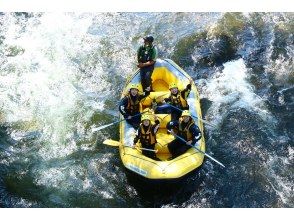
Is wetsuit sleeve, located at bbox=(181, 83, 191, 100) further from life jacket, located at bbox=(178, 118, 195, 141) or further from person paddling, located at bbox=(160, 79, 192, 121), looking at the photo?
life jacket, located at bbox=(178, 118, 195, 141)

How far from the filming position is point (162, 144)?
7.48 meters

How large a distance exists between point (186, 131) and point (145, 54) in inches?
85.4

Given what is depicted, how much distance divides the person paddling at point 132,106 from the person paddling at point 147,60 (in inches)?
29.6

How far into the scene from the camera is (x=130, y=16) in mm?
11789

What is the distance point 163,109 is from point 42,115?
2653 mm

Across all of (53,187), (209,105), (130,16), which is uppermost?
(130,16)

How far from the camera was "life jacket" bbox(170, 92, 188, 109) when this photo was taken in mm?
7910

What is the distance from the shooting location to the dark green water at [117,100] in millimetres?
7516

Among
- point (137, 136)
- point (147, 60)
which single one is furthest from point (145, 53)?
point (137, 136)

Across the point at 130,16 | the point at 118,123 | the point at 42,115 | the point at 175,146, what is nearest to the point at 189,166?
the point at 175,146

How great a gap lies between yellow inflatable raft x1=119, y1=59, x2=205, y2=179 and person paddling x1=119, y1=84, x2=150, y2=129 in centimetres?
13

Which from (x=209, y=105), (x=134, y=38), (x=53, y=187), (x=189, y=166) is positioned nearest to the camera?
(x=189, y=166)

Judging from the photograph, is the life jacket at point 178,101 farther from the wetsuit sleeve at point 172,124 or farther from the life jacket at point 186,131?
the life jacket at point 186,131

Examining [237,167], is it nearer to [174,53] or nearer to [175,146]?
[175,146]
